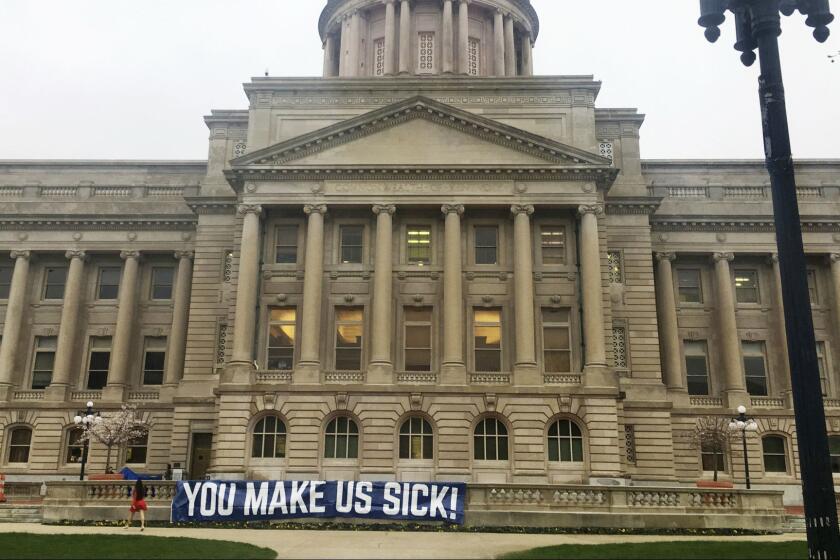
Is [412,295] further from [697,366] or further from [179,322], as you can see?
[697,366]

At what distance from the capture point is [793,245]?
1109cm

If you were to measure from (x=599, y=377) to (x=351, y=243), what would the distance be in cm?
1455

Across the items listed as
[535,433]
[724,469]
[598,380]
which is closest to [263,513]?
[535,433]

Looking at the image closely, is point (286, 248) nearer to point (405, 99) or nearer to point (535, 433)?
point (405, 99)

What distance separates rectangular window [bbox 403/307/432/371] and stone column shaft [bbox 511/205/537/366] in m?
4.57

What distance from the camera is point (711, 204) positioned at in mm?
47062

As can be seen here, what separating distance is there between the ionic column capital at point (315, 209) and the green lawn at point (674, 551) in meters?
23.9

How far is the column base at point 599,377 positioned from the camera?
3659cm

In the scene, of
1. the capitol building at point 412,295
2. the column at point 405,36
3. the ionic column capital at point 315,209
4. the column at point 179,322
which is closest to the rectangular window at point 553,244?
the capitol building at point 412,295

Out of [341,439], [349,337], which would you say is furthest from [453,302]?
[341,439]

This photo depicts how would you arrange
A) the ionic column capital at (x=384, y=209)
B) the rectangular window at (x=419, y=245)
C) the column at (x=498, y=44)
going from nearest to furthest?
1. the ionic column capital at (x=384, y=209)
2. the rectangular window at (x=419, y=245)
3. the column at (x=498, y=44)

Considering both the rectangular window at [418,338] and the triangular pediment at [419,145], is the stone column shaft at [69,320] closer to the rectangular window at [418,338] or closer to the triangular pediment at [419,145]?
the triangular pediment at [419,145]

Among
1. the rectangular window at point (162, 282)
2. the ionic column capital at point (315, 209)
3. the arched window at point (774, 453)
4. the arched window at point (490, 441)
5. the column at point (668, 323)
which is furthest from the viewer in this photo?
the rectangular window at point (162, 282)

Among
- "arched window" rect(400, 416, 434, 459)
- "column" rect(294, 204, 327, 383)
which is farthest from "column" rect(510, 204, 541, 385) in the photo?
"column" rect(294, 204, 327, 383)
